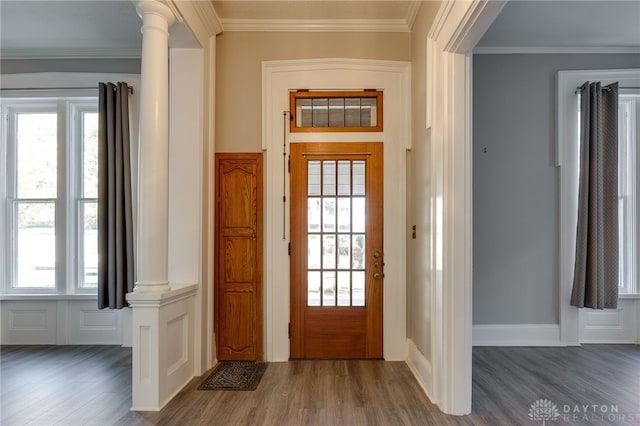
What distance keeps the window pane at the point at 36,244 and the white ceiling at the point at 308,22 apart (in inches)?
70.6

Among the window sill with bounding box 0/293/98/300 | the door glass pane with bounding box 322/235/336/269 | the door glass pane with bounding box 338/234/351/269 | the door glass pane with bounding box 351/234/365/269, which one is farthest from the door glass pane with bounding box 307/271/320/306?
the window sill with bounding box 0/293/98/300

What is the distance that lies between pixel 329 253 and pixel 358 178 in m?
0.81

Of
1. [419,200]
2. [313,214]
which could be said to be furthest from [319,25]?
[419,200]

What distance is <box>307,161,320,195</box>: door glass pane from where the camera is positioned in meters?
3.68

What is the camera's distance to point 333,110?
3742 mm

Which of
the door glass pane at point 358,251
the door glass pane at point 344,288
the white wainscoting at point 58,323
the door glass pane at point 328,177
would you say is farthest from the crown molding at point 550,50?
the white wainscoting at point 58,323

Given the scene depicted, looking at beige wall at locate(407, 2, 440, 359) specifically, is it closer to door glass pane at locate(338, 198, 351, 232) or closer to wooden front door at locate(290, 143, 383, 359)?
wooden front door at locate(290, 143, 383, 359)

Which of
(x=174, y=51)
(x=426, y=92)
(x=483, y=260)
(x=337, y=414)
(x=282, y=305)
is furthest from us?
(x=483, y=260)

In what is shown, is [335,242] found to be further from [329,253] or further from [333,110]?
[333,110]

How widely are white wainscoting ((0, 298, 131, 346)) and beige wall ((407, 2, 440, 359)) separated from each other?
323cm

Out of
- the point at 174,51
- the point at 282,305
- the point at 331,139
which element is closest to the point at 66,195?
the point at 174,51

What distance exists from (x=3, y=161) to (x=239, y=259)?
10.4ft

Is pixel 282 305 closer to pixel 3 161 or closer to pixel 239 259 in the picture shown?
pixel 239 259

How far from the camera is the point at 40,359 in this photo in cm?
365
